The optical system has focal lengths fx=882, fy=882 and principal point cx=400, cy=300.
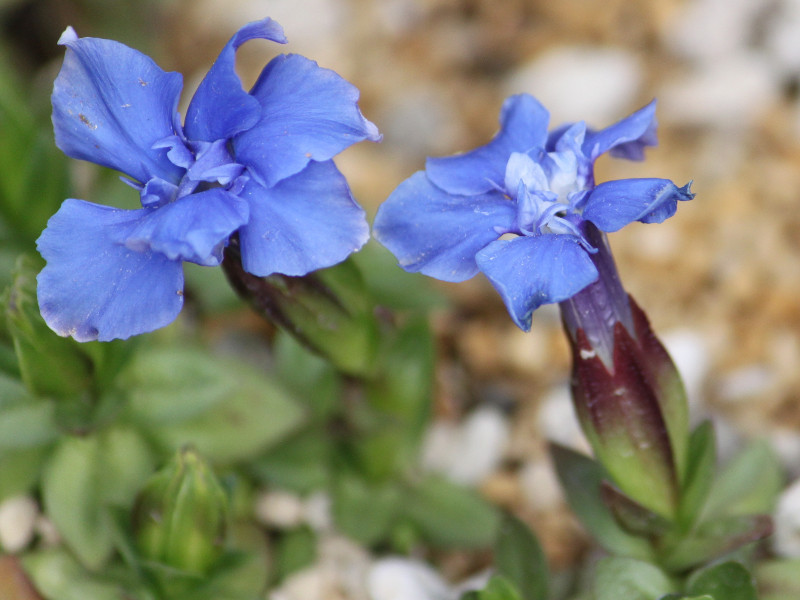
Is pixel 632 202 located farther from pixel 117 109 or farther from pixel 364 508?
pixel 364 508

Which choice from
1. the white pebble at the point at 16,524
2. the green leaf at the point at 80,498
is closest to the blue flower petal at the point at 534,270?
the green leaf at the point at 80,498

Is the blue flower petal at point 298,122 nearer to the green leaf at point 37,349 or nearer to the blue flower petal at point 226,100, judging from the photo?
the blue flower petal at point 226,100

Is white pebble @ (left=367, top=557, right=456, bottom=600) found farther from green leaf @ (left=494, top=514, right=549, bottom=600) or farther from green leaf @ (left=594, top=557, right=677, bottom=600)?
green leaf @ (left=594, top=557, right=677, bottom=600)

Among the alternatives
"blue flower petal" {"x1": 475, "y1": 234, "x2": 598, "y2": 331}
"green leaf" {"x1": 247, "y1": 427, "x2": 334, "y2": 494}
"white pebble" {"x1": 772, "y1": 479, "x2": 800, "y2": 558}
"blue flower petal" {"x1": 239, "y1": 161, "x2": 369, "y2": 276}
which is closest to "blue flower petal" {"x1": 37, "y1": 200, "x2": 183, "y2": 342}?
"blue flower petal" {"x1": 239, "y1": 161, "x2": 369, "y2": 276}

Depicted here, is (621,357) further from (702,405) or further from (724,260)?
(724,260)

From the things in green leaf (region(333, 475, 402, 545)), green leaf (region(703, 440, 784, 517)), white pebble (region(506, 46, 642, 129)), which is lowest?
green leaf (region(333, 475, 402, 545))

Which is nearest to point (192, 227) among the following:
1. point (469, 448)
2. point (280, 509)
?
point (280, 509)
